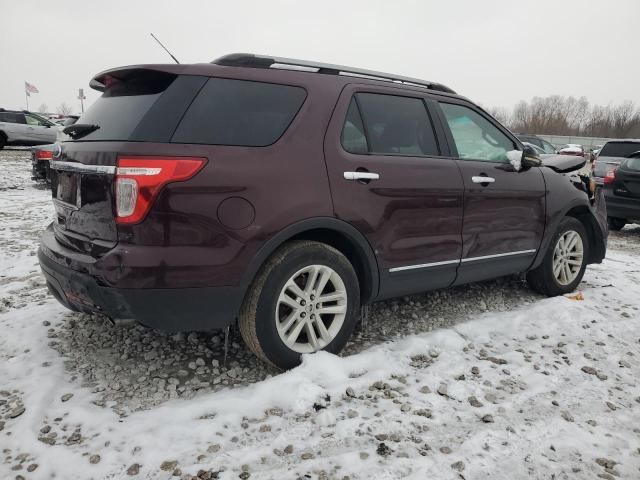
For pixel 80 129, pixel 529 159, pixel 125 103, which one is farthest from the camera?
pixel 529 159

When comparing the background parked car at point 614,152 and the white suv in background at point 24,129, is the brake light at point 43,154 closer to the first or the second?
the white suv in background at point 24,129

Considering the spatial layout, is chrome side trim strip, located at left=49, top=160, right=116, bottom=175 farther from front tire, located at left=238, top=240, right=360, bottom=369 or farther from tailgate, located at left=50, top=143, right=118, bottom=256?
front tire, located at left=238, top=240, right=360, bottom=369

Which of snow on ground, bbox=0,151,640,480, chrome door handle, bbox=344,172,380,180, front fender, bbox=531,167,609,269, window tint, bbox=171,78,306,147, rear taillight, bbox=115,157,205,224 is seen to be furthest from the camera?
front fender, bbox=531,167,609,269

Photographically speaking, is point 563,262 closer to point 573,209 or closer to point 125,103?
point 573,209

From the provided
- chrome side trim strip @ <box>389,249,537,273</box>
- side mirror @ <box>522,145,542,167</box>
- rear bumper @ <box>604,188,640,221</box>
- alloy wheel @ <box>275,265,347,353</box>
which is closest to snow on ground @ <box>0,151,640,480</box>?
alloy wheel @ <box>275,265,347,353</box>

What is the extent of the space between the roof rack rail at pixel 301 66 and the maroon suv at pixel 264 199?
11 millimetres

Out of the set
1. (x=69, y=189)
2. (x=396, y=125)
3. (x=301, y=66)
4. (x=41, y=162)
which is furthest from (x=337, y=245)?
(x=41, y=162)

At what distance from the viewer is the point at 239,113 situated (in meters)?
2.61

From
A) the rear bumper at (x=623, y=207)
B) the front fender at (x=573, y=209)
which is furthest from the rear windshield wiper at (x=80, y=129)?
the rear bumper at (x=623, y=207)

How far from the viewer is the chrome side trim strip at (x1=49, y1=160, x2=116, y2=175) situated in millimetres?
2350

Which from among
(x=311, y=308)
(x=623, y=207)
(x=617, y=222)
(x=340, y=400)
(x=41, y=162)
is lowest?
(x=340, y=400)

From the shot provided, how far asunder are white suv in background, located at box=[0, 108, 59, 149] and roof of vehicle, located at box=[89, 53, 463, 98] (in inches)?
719

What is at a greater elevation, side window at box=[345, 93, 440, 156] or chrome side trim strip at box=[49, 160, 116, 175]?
side window at box=[345, 93, 440, 156]

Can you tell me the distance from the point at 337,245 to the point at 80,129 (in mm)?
1699
